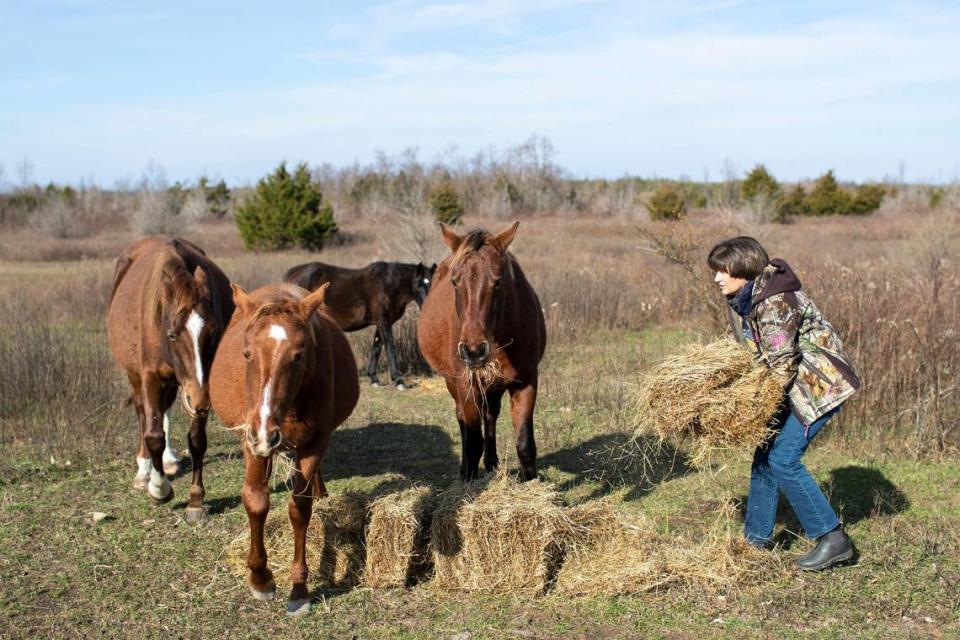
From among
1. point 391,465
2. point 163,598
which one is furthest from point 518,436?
point 163,598

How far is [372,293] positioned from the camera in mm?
12406

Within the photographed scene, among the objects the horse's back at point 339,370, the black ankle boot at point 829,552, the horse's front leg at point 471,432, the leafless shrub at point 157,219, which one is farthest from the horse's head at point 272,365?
the leafless shrub at point 157,219

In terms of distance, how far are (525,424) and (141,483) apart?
330 centimetres

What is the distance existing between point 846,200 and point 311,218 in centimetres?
3109

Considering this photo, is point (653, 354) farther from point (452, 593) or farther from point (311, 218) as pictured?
point (311, 218)

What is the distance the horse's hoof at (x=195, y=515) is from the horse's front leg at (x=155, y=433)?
411mm

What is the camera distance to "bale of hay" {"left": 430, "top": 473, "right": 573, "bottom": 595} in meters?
4.70

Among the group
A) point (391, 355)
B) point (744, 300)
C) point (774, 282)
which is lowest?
point (391, 355)

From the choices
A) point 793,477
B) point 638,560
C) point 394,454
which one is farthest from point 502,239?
point 394,454

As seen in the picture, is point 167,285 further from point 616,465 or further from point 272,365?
point 616,465

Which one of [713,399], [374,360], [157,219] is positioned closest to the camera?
[713,399]

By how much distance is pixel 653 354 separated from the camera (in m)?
11.6

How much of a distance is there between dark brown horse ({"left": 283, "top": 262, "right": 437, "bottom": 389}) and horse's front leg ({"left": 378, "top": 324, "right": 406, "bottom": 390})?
2 cm

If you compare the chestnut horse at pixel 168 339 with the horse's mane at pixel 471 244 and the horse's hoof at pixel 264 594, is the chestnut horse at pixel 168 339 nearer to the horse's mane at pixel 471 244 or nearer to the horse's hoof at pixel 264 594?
the horse's hoof at pixel 264 594
